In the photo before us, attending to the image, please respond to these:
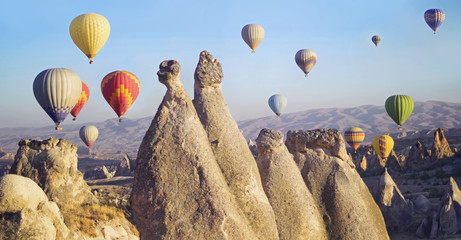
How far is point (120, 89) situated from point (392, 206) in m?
15.0

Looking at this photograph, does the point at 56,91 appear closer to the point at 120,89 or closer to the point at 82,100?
the point at 120,89

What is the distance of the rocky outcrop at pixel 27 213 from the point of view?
15.6 feet

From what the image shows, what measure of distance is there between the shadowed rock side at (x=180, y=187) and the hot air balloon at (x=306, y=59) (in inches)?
1573

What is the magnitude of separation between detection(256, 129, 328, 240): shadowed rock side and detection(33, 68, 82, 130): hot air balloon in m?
19.3

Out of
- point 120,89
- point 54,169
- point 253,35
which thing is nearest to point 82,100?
point 120,89

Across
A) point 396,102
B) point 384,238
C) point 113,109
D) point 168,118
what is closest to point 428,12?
point 396,102

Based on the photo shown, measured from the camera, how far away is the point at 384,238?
9664 millimetres

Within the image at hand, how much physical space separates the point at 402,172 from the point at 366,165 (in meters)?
5.84

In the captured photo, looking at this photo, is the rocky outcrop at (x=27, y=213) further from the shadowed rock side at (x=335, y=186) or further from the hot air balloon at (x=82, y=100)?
the hot air balloon at (x=82, y=100)

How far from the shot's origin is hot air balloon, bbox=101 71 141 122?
25.4m

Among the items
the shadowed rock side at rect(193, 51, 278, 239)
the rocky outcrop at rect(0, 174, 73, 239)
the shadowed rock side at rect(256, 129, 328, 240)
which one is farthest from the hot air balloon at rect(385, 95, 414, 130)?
the rocky outcrop at rect(0, 174, 73, 239)

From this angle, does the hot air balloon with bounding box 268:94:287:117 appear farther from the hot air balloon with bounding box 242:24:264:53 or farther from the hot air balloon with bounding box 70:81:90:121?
the hot air balloon with bounding box 70:81:90:121

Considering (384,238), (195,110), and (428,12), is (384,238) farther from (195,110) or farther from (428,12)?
(428,12)

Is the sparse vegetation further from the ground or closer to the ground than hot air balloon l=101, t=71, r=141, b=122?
Answer: closer to the ground
